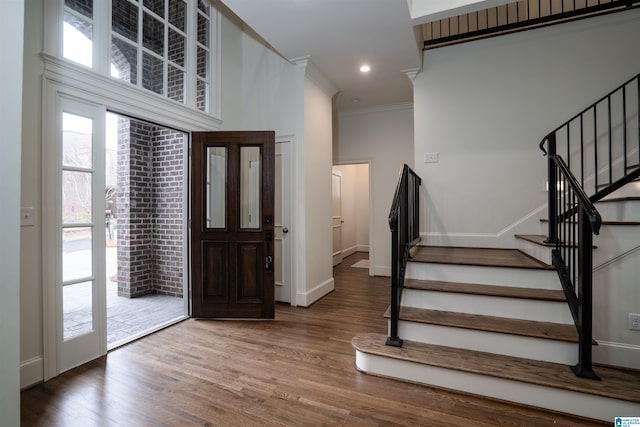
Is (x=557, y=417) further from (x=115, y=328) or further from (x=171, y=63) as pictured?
(x=171, y=63)

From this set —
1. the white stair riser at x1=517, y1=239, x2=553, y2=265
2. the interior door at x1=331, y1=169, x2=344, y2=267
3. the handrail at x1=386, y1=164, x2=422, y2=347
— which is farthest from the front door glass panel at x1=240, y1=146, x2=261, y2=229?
the interior door at x1=331, y1=169, x2=344, y2=267

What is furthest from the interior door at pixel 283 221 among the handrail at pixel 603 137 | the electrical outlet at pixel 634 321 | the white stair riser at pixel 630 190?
the white stair riser at pixel 630 190

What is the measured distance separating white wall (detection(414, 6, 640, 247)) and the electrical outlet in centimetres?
134

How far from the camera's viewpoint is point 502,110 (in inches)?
144

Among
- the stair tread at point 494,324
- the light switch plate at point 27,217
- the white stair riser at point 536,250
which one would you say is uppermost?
the light switch plate at point 27,217

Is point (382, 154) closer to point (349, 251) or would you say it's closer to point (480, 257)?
point (480, 257)

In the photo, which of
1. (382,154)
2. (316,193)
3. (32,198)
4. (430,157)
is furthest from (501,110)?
(32,198)

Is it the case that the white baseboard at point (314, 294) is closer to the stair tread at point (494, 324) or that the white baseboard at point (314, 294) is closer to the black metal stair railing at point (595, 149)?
the stair tread at point (494, 324)

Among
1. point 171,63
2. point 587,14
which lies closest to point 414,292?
point 171,63

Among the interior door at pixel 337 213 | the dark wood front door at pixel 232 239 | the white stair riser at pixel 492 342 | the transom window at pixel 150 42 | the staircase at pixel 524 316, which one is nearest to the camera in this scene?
the staircase at pixel 524 316

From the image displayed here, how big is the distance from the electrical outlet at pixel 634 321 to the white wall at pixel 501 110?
1343 millimetres

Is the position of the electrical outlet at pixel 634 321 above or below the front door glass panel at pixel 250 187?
below

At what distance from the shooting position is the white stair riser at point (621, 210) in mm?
2439

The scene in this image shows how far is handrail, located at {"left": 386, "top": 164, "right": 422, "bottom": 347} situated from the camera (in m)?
2.23
